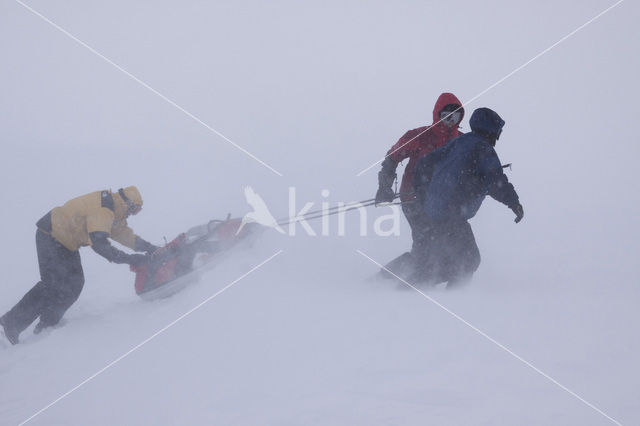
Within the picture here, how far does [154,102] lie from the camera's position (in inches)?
973

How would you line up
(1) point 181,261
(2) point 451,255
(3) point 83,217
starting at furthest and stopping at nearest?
(1) point 181,261, (3) point 83,217, (2) point 451,255

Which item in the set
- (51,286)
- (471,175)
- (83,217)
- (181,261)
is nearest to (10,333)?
(51,286)

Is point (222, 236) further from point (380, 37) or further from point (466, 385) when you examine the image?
point (380, 37)

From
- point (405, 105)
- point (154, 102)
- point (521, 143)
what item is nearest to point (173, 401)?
point (521, 143)

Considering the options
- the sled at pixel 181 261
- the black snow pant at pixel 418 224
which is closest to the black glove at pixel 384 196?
the black snow pant at pixel 418 224

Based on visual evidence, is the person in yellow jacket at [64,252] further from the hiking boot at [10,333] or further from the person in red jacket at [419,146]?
the person in red jacket at [419,146]

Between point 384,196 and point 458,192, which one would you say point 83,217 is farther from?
point 458,192

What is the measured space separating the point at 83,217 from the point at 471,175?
312 cm

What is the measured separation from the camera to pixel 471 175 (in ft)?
11.1

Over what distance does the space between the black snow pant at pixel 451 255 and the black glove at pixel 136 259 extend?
2426 mm

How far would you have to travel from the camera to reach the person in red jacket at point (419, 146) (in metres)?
3.82

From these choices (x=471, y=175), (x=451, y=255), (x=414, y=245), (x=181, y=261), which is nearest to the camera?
(x=471, y=175)

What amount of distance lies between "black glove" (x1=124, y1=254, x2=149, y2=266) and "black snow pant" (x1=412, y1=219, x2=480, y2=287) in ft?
7.96

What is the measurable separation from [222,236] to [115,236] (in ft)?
3.24
